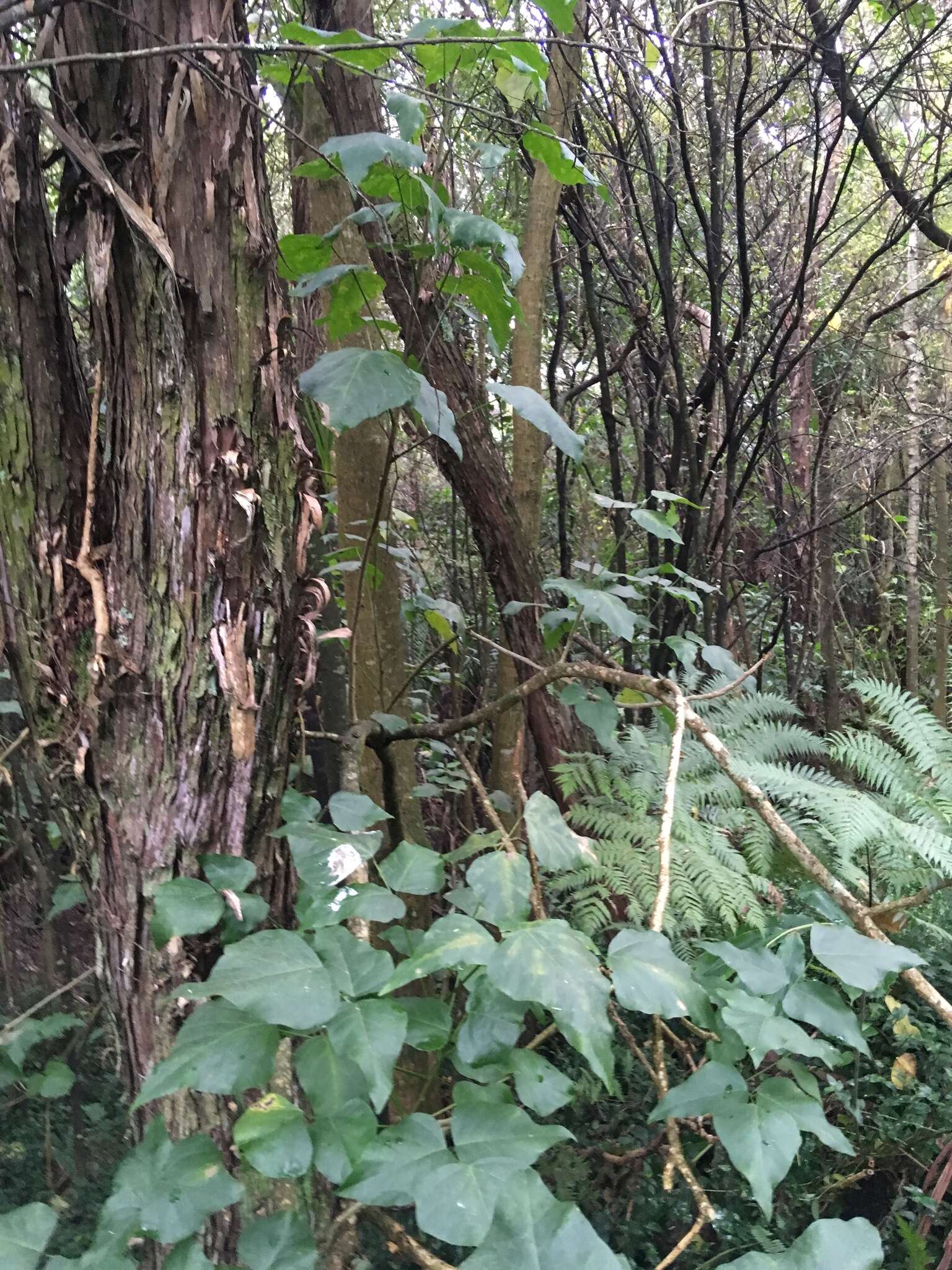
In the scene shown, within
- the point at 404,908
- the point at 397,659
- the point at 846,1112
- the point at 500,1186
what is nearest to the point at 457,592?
the point at 397,659

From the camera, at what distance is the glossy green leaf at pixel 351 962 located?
2.34 feet

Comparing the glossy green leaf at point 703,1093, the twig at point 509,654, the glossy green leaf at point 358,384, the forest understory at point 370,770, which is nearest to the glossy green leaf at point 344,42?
the forest understory at point 370,770

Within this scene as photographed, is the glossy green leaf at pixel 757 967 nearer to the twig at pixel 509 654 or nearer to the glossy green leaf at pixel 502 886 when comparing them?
the glossy green leaf at pixel 502 886

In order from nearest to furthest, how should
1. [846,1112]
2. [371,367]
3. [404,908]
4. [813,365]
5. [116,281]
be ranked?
[404,908] < [116,281] < [371,367] < [846,1112] < [813,365]

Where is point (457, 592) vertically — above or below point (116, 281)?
below

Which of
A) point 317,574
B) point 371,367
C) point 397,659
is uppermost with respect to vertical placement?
point 371,367

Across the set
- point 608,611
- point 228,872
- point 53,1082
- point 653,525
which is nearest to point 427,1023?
point 228,872

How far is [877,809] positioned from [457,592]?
1.71 meters

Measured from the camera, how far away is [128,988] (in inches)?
37.8

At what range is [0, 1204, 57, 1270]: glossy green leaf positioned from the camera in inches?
26.8

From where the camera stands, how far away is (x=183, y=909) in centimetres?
83

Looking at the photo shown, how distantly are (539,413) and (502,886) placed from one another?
2.47 feet

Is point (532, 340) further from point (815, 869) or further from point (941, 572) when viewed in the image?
point (941, 572)

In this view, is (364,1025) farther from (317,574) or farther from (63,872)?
(63,872)
